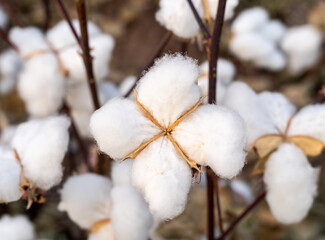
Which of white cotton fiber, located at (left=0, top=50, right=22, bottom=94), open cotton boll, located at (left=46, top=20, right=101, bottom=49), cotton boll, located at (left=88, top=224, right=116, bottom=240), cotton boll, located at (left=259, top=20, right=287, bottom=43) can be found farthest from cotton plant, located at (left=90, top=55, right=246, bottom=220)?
cotton boll, located at (left=259, top=20, right=287, bottom=43)

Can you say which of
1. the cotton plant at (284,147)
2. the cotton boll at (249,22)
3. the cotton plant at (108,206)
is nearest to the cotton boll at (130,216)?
the cotton plant at (108,206)

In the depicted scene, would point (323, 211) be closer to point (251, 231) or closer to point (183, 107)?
point (251, 231)

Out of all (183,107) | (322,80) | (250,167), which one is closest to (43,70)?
(183,107)

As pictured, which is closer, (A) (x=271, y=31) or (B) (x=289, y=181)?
(B) (x=289, y=181)

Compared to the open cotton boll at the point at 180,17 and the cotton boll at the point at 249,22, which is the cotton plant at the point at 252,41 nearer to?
the cotton boll at the point at 249,22

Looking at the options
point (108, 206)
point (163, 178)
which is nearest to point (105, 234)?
point (108, 206)

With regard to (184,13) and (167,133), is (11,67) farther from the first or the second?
(167,133)
